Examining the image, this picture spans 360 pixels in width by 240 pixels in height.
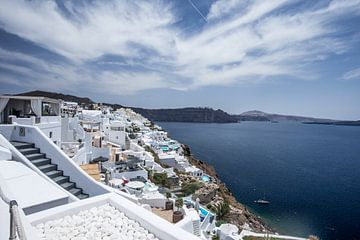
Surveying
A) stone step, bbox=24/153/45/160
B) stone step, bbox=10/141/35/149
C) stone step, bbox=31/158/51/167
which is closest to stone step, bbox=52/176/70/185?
stone step, bbox=31/158/51/167

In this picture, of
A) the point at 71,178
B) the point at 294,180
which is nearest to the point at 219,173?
the point at 294,180

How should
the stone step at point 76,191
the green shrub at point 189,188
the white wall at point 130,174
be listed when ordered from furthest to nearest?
the green shrub at point 189,188
the white wall at point 130,174
the stone step at point 76,191

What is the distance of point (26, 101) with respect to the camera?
966 cm

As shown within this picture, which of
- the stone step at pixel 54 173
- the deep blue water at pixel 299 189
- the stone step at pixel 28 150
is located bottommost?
the deep blue water at pixel 299 189

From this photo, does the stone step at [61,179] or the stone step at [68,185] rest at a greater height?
the stone step at [61,179]

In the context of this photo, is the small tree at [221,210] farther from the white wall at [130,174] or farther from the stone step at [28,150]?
the stone step at [28,150]

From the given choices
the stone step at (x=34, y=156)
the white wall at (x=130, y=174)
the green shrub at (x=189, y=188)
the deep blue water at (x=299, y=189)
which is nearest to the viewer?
the stone step at (x=34, y=156)

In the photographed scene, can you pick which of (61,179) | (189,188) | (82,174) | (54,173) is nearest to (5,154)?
(54,173)

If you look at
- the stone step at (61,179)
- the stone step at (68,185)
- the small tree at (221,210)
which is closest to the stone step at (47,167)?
the stone step at (61,179)

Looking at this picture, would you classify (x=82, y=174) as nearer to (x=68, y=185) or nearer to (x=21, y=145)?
(x=68, y=185)

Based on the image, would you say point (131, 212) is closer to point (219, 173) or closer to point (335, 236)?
point (335, 236)

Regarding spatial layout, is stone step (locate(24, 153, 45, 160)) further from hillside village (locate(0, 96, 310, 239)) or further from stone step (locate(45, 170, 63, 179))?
stone step (locate(45, 170, 63, 179))

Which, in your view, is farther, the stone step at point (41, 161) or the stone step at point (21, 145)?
the stone step at point (21, 145)

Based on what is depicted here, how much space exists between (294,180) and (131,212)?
124ft
